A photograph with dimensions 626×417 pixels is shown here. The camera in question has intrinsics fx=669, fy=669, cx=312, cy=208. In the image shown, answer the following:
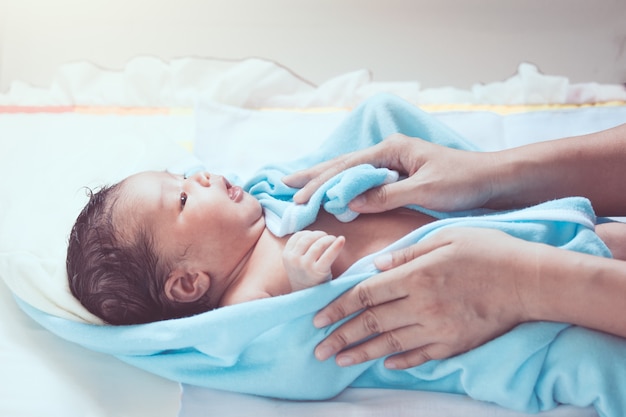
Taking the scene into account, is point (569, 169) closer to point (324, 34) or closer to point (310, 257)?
point (310, 257)

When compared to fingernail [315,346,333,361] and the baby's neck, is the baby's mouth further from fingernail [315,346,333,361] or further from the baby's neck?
fingernail [315,346,333,361]

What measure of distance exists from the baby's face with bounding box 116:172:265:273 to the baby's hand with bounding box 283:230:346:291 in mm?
134

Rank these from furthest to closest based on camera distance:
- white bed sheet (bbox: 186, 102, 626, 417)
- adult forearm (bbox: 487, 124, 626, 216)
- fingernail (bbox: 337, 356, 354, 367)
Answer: white bed sheet (bbox: 186, 102, 626, 417), adult forearm (bbox: 487, 124, 626, 216), fingernail (bbox: 337, 356, 354, 367)

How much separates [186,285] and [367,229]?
32 centimetres

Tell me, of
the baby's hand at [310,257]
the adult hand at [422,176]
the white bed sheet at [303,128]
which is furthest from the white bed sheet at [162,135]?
the adult hand at [422,176]

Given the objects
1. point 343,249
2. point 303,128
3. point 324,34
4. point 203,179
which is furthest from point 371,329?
point 324,34

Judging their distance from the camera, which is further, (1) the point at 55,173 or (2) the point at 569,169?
(1) the point at 55,173

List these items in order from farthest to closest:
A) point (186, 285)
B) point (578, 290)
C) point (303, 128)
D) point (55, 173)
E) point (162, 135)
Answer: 1. point (303, 128)
2. point (162, 135)
3. point (55, 173)
4. point (186, 285)
5. point (578, 290)

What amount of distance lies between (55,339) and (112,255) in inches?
9.5

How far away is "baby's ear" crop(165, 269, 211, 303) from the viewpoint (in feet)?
3.66

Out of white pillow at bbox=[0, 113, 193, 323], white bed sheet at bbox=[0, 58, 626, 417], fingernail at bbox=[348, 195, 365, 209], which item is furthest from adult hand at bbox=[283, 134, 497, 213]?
white pillow at bbox=[0, 113, 193, 323]

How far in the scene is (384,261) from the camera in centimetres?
104

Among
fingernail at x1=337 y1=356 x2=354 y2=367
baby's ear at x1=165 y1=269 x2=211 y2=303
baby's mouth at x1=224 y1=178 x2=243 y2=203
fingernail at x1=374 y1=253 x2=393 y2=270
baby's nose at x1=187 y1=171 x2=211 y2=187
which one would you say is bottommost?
fingernail at x1=337 y1=356 x2=354 y2=367

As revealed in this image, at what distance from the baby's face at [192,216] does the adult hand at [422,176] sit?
0.35 feet
